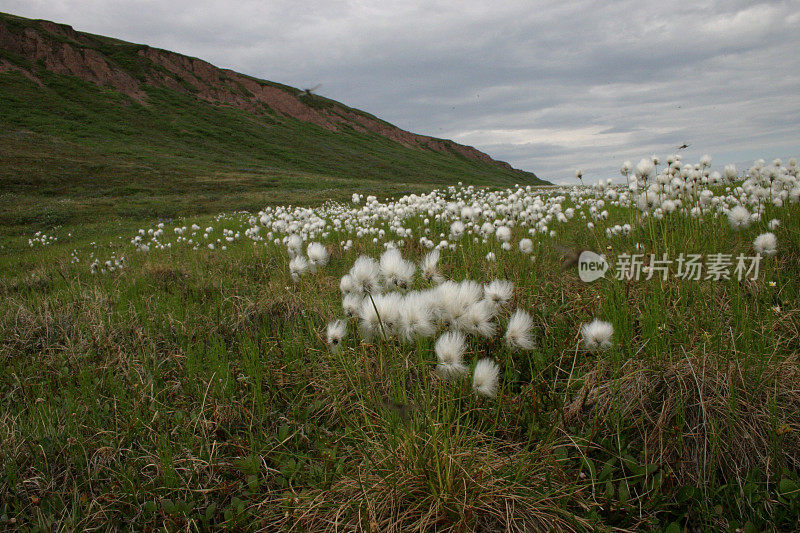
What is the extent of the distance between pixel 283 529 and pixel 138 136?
5561 cm

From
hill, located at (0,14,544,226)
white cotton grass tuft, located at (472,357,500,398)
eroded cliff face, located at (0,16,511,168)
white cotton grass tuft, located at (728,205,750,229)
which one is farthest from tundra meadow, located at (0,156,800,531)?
eroded cliff face, located at (0,16,511,168)

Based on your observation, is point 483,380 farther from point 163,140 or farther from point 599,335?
point 163,140

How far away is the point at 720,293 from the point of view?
128 inches

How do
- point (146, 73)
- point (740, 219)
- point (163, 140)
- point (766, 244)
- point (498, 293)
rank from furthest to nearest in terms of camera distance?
1. point (146, 73)
2. point (163, 140)
3. point (740, 219)
4. point (766, 244)
5. point (498, 293)

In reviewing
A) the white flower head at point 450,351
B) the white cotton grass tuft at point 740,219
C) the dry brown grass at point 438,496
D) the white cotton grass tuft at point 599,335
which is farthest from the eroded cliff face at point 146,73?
the dry brown grass at point 438,496

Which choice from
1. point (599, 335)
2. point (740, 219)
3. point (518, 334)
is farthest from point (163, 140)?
point (599, 335)

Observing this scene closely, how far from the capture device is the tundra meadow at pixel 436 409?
5.79ft

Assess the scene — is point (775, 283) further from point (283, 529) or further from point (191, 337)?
point (191, 337)

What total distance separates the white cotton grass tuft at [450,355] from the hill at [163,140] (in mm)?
20166

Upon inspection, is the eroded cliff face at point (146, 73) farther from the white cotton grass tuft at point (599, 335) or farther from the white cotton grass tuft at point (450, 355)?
the white cotton grass tuft at point (450, 355)

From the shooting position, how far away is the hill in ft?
80.6

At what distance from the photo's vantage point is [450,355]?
1854 mm

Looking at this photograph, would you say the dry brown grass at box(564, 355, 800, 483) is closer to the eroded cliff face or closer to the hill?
the hill

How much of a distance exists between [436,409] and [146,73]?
79672 millimetres
